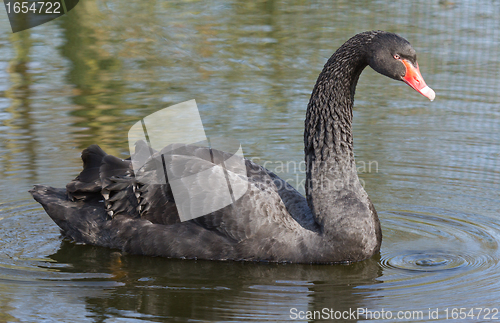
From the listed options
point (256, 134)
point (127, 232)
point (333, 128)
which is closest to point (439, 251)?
point (333, 128)

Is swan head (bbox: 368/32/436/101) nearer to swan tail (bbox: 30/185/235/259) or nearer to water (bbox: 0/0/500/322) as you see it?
water (bbox: 0/0/500/322)

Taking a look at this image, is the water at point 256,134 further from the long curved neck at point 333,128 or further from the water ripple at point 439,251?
the long curved neck at point 333,128

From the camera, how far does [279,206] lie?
6.77 metres

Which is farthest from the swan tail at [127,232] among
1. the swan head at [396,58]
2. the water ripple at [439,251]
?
the swan head at [396,58]

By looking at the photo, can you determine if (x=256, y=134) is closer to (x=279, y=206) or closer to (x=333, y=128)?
(x=333, y=128)

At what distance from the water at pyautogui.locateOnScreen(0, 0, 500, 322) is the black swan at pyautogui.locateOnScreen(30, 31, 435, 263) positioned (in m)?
0.17

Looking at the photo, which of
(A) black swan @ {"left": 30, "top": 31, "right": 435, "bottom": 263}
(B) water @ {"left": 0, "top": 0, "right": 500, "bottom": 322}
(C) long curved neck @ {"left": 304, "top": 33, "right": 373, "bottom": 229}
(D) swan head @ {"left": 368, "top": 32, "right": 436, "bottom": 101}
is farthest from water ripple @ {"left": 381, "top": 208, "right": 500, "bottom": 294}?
(D) swan head @ {"left": 368, "top": 32, "right": 436, "bottom": 101}

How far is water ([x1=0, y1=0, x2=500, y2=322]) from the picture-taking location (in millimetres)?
5930

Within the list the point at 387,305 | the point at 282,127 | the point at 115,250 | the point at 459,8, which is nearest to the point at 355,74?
the point at 387,305

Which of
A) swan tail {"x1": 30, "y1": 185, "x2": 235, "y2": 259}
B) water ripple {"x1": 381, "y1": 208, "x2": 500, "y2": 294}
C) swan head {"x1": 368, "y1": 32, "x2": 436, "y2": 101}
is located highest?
swan head {"x1": 368, "y1": 32, "x2": 436, "y2": 101}

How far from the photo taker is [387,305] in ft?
18.7

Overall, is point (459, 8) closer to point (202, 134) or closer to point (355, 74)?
point (202, 134)

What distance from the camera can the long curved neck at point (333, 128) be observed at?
6.90 metres

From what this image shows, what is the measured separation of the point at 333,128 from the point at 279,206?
953 millimetres
